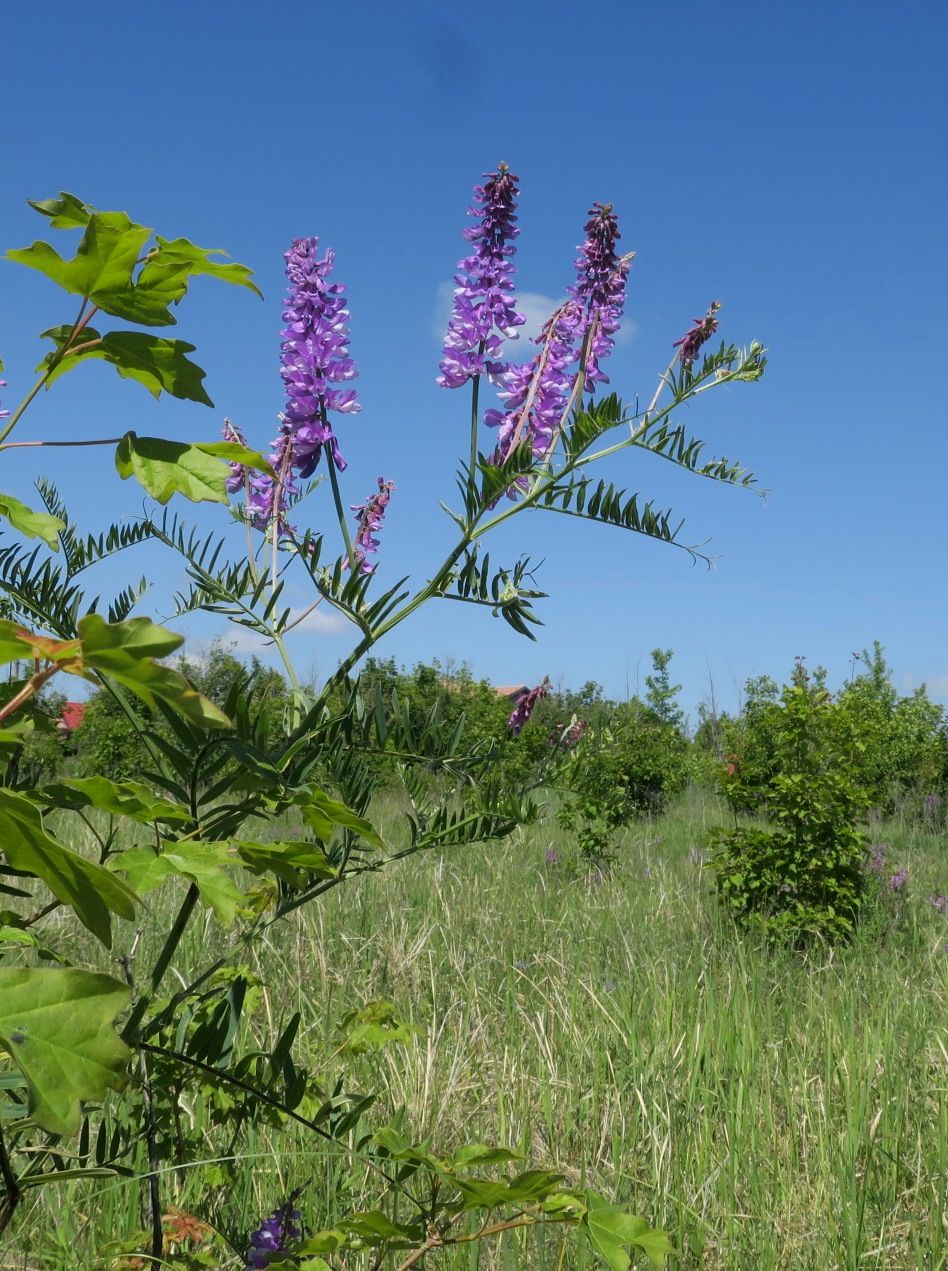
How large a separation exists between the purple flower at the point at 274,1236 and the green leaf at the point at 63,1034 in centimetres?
108

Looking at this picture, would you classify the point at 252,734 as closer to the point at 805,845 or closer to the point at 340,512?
the point at 340,512

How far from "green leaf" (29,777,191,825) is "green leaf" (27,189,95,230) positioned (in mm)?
466

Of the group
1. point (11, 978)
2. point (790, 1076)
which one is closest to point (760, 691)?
point (790, 1076)

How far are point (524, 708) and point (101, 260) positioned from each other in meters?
1.48

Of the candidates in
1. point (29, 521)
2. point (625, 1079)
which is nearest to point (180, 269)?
point (29, 521)

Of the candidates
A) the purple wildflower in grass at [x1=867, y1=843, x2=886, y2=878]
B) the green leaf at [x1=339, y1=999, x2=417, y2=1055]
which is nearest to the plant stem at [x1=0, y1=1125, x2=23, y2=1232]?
the green leaf at [x1=339, y1=999, x2=417, y2=1055]

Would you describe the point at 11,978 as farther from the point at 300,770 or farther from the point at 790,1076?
the point at 790,1076

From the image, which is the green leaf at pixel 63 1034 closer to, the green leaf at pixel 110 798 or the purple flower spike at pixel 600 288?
the green leaf at pixel 110 798

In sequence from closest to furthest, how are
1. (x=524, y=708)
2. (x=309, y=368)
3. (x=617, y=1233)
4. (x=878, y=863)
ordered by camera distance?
(x=617, y=1233), (x=309, y=368), (x=524, y=708), (x=878, y=863)

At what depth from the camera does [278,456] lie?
1571 mm

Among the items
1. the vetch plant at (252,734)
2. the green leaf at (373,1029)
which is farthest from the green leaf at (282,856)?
the green leaf at (373,1029)

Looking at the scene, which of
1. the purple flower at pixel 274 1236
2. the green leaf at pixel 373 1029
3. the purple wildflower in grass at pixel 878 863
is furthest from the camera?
the purple wildflower in grass at pixel 878 863

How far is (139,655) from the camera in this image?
0.62m

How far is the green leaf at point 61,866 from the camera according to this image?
1.99ft
